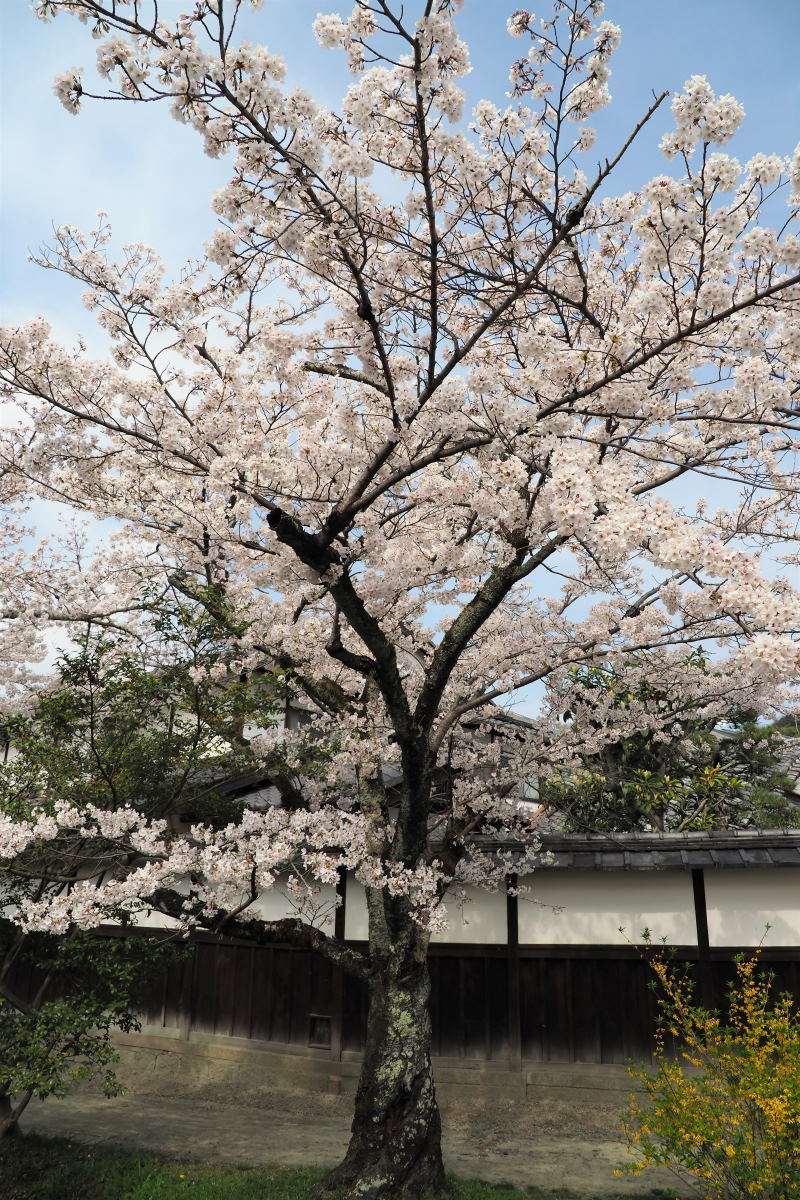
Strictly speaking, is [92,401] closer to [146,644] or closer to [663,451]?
[146,644]

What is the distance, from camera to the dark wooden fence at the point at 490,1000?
400 inches

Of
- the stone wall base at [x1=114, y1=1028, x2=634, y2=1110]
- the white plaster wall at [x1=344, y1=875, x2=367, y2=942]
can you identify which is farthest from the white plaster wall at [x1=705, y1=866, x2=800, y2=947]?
the white plaster wall at [x1=344, y1=875, x2=367, y2=942]

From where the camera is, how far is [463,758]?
10.6m

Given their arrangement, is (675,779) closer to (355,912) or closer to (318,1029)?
(355,912)

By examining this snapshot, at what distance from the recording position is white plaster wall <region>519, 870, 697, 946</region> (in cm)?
1039

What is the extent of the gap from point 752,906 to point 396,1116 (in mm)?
5279

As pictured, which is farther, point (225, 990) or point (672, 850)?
point (225, 990)

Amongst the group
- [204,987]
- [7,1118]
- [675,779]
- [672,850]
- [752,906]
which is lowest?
[7,1118]

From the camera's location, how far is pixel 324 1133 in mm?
9578

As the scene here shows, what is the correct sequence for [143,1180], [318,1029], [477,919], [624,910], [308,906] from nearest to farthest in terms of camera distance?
[143,1180]
[624,910]
[477,919]
[318,1029]
[308,906]

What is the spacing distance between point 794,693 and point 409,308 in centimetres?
807

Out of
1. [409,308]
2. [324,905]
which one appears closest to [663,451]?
[409,308]

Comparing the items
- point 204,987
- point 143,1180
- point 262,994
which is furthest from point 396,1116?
point 204,987

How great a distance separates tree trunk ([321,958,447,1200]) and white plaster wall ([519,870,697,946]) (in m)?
3.37
